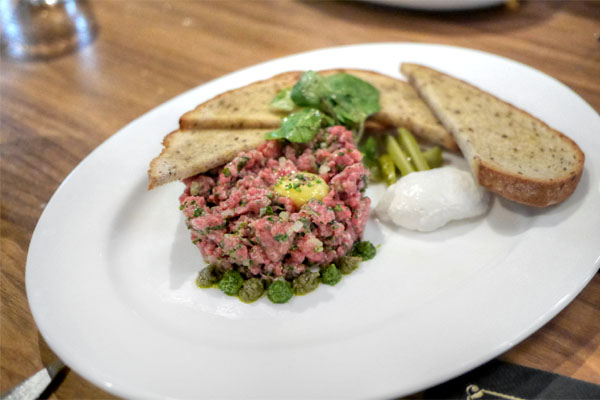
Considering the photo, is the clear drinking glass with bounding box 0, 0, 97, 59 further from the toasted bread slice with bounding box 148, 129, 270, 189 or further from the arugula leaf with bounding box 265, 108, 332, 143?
the arugula leaf with bounding box 265, 108, 332, 143

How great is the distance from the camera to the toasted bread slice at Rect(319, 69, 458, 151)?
309cm

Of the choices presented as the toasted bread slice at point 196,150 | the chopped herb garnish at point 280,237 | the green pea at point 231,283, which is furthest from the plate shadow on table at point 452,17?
the green pea at point 231,283

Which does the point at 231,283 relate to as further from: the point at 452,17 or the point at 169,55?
the point at 452,17

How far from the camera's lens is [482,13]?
454 centimetres

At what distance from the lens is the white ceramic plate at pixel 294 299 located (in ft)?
6.31

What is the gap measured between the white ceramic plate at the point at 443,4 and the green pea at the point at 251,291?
306 cm

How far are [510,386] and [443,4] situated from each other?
334 centimetres

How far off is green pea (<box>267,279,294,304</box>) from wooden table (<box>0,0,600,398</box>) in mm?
1258

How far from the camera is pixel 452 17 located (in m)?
4.52

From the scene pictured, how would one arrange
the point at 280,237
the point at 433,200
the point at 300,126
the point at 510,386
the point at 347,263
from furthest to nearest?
the point at 300,126, the point at 433,200, the point at 347,263, the point at 280,237, the point at 510,386

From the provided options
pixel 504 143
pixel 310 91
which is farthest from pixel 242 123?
pixel 504 143

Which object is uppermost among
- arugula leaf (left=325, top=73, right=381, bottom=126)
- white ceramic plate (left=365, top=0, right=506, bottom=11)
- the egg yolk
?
white ceramic plate (left=365, top=0, right=506, bottom=11)

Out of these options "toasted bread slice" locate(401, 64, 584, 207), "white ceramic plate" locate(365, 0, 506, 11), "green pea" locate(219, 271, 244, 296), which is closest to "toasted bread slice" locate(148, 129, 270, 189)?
"green pea" locate(219, 271, 244, 296)

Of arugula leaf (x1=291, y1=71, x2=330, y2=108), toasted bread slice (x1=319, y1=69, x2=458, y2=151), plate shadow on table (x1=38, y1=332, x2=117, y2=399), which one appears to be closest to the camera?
plate shadow on table (x1=38, y1=332, x2=117, y2=399)
